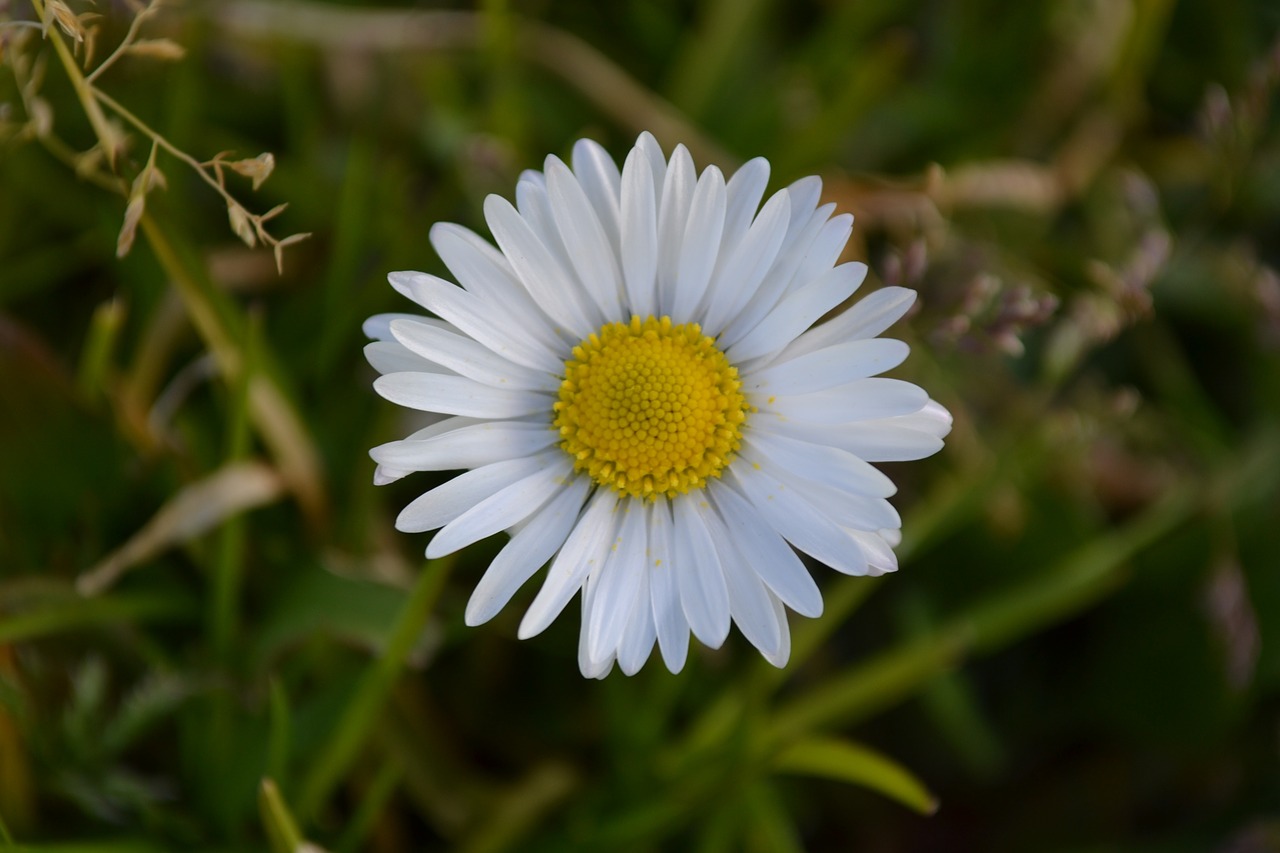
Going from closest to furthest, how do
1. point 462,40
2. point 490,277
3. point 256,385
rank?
point 490,277, point 256,385, point 462,40

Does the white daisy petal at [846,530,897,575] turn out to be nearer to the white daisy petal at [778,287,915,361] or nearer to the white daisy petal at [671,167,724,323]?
the white daisy petal at [778,287,915,361]

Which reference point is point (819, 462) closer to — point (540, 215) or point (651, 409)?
point (651, 409)

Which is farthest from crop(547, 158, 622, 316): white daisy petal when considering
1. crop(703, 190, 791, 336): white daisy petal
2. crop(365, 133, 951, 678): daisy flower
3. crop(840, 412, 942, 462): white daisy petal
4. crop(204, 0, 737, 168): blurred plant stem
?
crop(204, 0, 737, 168): blurred plant stem

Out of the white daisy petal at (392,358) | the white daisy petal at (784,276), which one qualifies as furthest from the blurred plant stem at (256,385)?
the white daisy petal at (784,276)

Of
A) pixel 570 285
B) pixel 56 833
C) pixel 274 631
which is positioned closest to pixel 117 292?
pixel 274 631

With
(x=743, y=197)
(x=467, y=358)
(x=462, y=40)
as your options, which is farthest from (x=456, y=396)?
(x=462, y=40)

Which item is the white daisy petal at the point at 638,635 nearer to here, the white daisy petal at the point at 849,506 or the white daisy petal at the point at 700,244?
the white daisy petal at the point at 849,506
